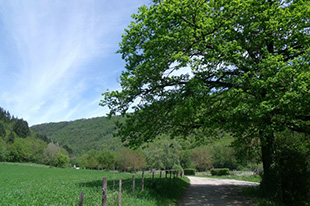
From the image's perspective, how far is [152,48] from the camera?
12.5 m

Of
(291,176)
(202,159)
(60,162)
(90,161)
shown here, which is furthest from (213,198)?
(90,161)

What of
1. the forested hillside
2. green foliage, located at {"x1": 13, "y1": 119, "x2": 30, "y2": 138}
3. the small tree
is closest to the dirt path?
the small tree

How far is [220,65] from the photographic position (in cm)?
1224

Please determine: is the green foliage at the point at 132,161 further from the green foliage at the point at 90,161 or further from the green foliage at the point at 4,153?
the green foliage at the point at 4,153

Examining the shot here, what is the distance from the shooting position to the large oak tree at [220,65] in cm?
1055

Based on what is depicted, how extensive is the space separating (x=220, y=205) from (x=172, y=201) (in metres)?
2.77

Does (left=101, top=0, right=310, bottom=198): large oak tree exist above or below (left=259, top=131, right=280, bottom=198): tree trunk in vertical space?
above

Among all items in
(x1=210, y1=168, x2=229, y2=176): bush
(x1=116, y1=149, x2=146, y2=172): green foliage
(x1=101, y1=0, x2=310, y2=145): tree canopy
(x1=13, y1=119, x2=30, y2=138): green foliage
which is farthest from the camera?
(x1=13, y1=119, x2=30, y2=138): green foliage

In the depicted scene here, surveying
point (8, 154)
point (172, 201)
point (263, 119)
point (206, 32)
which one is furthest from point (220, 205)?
point (8, 154)

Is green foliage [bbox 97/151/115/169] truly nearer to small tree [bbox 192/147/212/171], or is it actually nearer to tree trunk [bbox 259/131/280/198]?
small tree [bbox 192/147/212/171]

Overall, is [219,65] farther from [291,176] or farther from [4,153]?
[4,153]

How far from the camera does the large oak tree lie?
1055cm

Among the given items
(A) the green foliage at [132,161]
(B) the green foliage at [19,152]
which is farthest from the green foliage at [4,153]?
(A) the green foliage at [132,161]

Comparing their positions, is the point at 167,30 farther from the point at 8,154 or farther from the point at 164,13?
the point at 8,154
